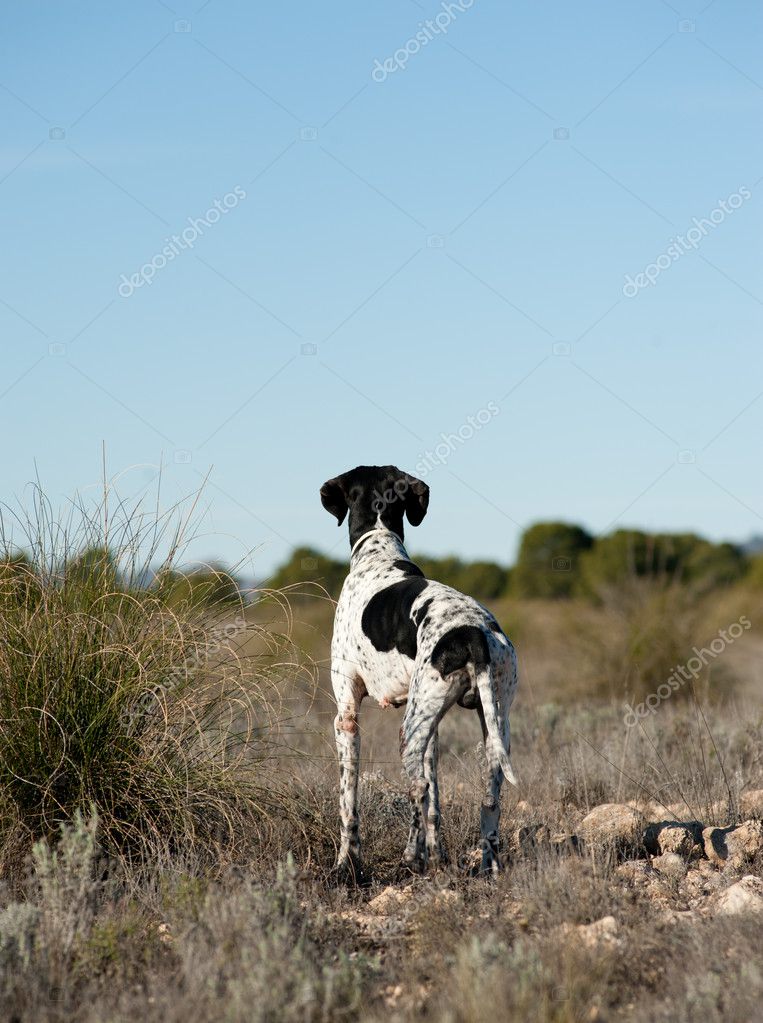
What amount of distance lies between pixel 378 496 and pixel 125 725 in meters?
1.93

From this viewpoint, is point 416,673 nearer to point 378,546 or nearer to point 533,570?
point 378,546

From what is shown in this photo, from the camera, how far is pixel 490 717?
16.2 feet

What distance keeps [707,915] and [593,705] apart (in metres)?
6.84

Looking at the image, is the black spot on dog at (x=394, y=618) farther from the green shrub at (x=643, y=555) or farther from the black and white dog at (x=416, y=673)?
the green shrub at (x=643, y=555)

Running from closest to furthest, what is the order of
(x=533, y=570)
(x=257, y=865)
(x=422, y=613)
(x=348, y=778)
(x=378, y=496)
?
1. (x=257, y=865)
2. (x=422, y=613)
3. (x=348, y=778)
4. (x=378, y=496)
5. (x=533, y=570)

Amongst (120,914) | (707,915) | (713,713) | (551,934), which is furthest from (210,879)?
(713,713)

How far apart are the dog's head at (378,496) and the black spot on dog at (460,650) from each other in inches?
56.6

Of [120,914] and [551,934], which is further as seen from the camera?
[120,914]

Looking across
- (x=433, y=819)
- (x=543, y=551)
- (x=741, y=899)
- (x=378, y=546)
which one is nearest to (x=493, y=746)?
(x=433, y=819)

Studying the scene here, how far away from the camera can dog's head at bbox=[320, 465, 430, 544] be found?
6344mm

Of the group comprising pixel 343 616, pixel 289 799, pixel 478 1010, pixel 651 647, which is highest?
pixel 651 647

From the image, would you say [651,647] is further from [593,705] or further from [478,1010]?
[478,1010]

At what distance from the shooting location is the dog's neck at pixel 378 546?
616 centimetres

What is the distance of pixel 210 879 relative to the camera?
15.8 ft
